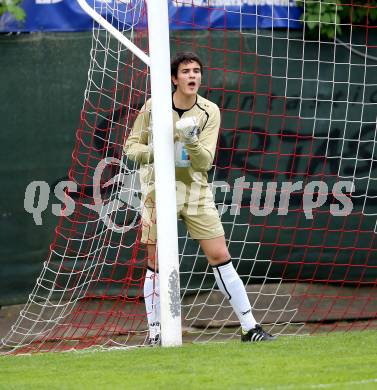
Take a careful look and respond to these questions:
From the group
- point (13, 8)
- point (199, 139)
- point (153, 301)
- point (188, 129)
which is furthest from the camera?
point (13, 8)

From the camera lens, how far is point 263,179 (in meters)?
8.55

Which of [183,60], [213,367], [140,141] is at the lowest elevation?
[213,367]

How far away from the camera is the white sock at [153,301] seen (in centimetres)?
678

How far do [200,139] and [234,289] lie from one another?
3.14 ft

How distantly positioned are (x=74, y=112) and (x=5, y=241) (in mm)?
1150

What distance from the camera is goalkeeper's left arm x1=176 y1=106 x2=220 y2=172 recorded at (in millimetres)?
6152

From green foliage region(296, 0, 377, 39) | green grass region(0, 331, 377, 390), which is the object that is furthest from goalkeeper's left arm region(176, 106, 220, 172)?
green foliage region(296, 0, 377, 39)

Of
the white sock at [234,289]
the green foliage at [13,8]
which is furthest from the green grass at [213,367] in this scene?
the green foliage at [13,8]

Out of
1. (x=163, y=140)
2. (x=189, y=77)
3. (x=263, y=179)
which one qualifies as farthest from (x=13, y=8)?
(x=263, y=179)

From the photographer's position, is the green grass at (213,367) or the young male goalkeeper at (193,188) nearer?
the green grass at (213,367)

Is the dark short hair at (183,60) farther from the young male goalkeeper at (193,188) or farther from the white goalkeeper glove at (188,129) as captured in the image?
the white goalkeeper glove at (188,129)

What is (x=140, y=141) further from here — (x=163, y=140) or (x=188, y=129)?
(x=188, y=129)

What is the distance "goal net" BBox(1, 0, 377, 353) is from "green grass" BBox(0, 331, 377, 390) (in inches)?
70.1

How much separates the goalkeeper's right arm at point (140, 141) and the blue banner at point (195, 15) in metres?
1.71
